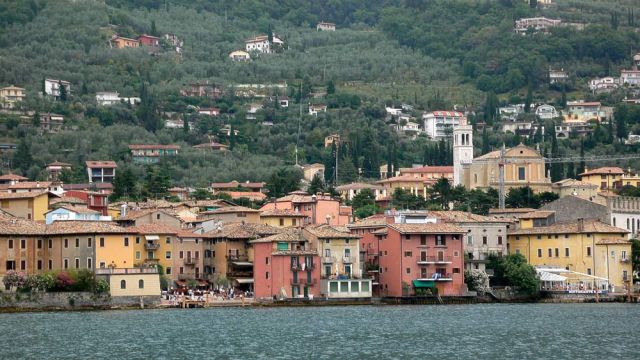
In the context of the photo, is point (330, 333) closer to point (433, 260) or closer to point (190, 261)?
point (433, 260)

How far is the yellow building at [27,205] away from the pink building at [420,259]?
20.7 meters

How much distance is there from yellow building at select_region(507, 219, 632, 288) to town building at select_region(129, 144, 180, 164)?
2487 inches

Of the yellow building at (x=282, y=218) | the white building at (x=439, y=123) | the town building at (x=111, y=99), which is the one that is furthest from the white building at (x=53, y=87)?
the yellow building at (x=282, y=218)


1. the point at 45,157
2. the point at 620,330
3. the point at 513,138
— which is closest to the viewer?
the point at 620,330

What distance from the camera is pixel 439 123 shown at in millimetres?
197625

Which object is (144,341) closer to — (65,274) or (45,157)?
(65,274)

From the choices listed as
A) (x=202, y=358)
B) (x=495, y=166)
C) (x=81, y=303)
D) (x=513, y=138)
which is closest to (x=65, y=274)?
(x=81, y=303)

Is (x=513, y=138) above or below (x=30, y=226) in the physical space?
above

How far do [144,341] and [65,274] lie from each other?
17.5m

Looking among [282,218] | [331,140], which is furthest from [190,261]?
[331,140]

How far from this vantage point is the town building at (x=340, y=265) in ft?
314

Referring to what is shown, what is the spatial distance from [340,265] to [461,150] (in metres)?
55.9

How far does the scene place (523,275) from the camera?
100 meters

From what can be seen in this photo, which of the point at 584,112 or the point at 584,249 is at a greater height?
the point at 584,112
